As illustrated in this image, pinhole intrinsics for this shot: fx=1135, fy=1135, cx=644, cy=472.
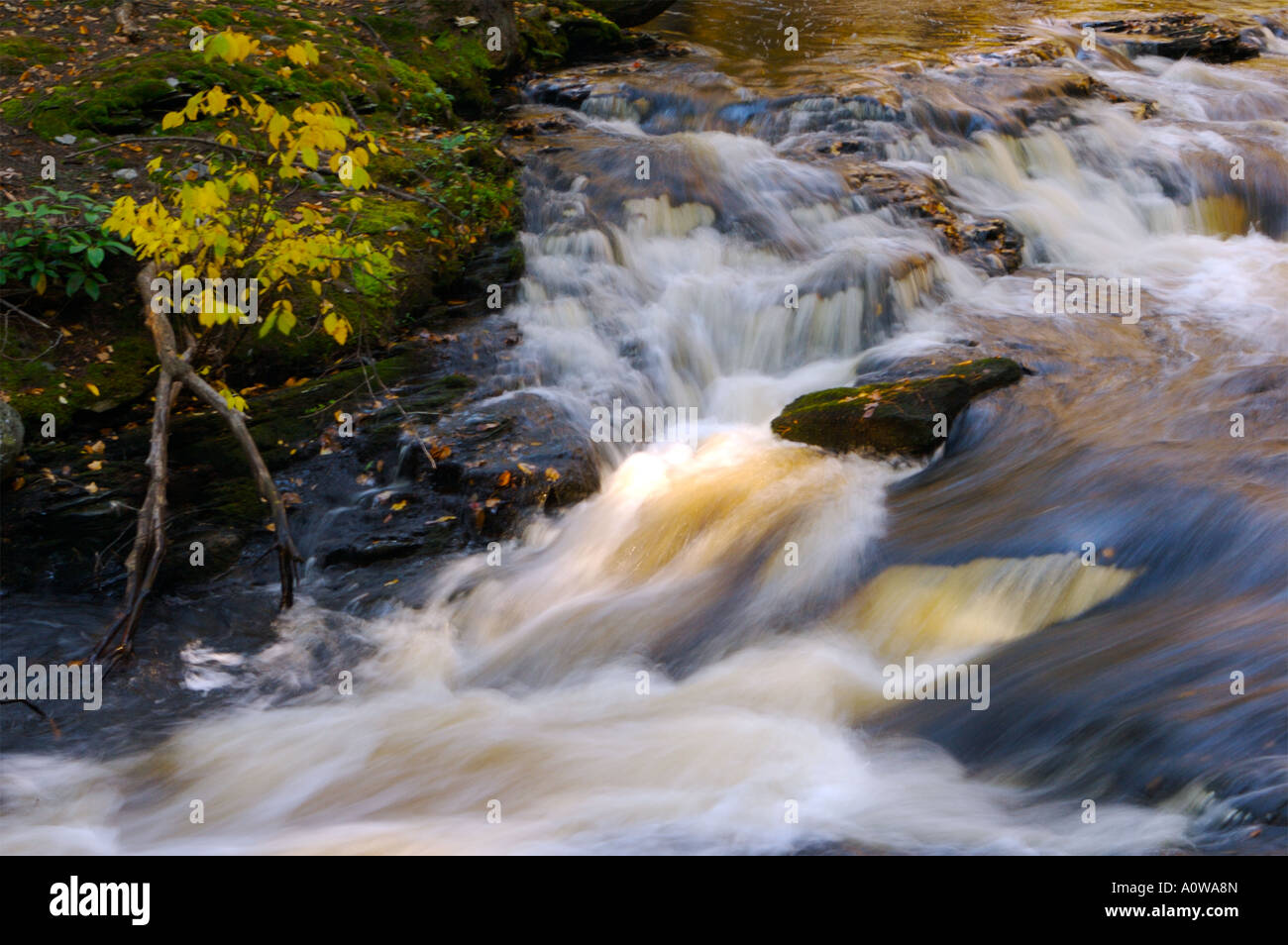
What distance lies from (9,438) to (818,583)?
469cm

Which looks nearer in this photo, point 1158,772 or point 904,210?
point 1158,772

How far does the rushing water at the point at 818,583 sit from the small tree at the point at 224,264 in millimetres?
805

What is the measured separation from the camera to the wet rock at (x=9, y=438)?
6.48 metres

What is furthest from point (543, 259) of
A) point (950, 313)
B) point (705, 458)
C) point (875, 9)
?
point (875, 9)

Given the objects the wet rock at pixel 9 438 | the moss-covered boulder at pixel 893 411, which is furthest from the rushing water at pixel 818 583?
the wet rock at pixel 9 438

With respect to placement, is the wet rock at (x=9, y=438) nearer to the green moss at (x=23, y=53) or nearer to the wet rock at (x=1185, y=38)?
the green moss at (x=23, y=53)

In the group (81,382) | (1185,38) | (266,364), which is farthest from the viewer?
(1185,38)

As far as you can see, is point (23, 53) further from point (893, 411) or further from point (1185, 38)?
point (1185, 38)

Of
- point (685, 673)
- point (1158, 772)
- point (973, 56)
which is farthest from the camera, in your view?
point (973, 56)

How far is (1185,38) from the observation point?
14.9m

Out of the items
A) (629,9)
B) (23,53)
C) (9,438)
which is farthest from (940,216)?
(23,53)

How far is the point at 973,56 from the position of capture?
45.3ft

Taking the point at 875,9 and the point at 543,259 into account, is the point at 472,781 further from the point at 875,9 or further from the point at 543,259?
the point at 875,9
